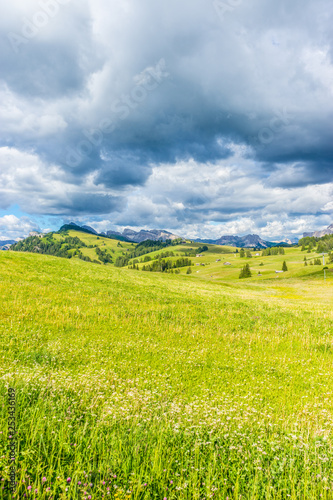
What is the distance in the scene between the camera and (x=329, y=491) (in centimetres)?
397

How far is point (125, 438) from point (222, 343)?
32.2 feet

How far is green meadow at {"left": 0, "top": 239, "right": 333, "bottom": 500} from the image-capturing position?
3885 mm

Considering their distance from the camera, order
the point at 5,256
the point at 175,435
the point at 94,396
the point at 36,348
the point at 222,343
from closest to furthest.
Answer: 1. the point at 175,435
2. the point at 94,396
3. the point at 36,348
4. the point at 222,343
5. the point at 5,256

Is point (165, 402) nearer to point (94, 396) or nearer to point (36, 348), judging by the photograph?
point (94, 396)

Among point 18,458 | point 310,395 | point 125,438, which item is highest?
point 18,458

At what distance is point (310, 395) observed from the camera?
8.58 metres

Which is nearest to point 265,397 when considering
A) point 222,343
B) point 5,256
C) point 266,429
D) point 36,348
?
point 266,429

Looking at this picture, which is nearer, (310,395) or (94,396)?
(94,396)

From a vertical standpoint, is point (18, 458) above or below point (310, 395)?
above

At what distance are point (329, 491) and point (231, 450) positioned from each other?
1.64m

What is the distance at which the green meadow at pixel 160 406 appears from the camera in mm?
3885

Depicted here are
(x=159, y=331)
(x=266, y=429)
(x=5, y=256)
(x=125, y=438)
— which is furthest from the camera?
(x=5, y=256)

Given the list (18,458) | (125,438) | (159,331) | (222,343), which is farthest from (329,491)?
(159,331)

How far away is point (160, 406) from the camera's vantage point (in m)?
6.74
